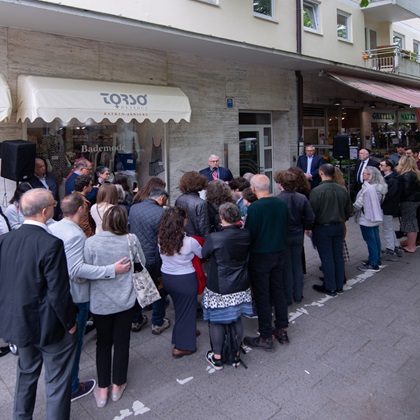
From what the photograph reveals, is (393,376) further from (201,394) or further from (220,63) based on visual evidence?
(220,63)

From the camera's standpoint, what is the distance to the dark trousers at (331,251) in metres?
5.37

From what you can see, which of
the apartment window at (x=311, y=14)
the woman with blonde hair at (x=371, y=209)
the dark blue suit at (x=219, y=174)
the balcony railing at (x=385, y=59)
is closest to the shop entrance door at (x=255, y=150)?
the dark blue suit at (x=219, y=174)

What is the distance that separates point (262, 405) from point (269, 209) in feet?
5.94

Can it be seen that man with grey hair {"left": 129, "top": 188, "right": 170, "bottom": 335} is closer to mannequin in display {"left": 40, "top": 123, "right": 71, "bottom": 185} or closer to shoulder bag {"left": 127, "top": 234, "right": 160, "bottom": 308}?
shoulder bag {"left": 127, "top": 234, "right": 160, "bottom": 308}

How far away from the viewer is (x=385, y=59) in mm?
14250

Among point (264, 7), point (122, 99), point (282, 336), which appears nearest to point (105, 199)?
point (282, 336)

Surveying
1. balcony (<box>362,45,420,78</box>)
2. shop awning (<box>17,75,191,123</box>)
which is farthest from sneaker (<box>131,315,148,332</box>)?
balcony (<box>362,45,420,78</box>)

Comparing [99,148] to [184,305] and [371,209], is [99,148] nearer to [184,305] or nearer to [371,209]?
[184,305]

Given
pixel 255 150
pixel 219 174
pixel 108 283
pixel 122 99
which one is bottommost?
pixel 108 283

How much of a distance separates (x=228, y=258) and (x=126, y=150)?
18.8 ft

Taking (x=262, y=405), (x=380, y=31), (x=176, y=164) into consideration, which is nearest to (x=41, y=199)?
(x=262, y=405)

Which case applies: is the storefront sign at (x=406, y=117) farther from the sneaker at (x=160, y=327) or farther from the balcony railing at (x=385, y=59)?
the sneaker at (x=160, y=327)

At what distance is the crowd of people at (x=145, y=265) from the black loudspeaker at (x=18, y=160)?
75 cm

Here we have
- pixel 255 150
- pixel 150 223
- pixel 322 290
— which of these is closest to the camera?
pixel 150 223
